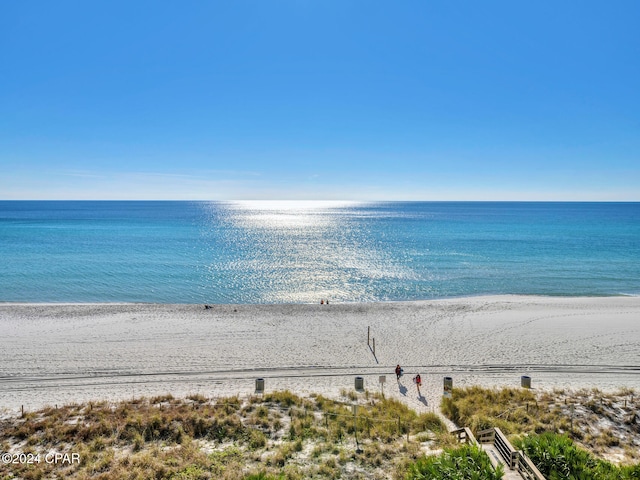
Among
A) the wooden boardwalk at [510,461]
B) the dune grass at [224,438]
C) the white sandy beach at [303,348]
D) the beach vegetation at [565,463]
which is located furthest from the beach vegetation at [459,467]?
the white sandy beach at [303,348]

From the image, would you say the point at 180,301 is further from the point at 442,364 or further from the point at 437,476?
the point at 437,476

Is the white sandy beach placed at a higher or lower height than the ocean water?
lower

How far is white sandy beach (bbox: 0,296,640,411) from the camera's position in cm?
1688

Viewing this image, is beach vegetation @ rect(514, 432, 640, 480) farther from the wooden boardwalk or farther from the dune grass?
the dune grass

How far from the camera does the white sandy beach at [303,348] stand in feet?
55.4

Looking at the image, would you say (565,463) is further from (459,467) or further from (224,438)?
(224,438)

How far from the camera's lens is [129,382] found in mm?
17062

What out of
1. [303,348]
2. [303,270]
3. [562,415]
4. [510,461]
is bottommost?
[303,348]

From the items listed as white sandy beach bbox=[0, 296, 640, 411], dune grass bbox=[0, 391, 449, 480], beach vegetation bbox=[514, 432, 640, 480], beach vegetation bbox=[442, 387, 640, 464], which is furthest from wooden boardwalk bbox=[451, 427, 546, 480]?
white sandy beach bbox=[0, 296, 640, 411]

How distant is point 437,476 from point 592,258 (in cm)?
5829

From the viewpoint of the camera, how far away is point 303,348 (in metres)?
21.6

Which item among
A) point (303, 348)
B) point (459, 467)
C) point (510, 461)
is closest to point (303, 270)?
point (303, 348)

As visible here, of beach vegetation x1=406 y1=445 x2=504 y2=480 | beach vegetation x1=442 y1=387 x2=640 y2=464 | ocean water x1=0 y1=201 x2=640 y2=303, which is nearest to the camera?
beach vegetation x1=406 y1=445 x2=504 y2=480

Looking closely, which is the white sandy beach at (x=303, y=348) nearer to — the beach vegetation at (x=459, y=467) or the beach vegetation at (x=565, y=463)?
the beach vegetation at (x=565, y=463)
